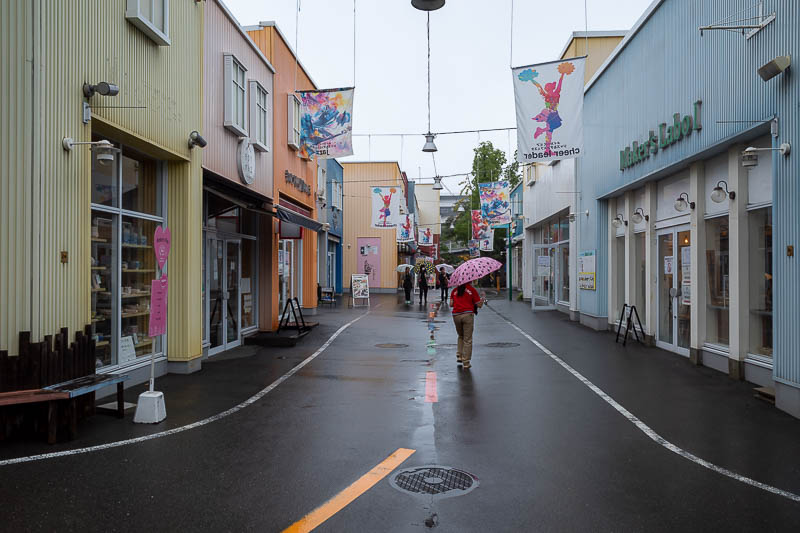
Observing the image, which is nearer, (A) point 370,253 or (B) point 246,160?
(B) point 246,160

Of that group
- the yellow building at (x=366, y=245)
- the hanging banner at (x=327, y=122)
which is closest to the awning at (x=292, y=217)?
the hanging banner at (x=327, y=122)

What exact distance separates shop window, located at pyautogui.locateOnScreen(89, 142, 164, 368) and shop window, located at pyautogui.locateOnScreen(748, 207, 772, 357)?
30.8 ft

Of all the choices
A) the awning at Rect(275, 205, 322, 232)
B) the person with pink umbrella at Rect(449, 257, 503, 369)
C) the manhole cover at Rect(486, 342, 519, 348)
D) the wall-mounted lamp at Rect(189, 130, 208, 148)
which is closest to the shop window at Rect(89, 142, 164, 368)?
the wall-mounted lamp at Rect(189, 130, 208, 148)

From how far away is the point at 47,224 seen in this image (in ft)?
21.6

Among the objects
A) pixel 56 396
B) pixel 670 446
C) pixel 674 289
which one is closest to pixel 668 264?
pixel 674 289

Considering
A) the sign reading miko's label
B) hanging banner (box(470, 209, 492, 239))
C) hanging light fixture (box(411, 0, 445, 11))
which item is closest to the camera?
the sign reading miko's label

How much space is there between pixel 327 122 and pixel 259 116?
5.40ft

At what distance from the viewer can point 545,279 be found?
28047 mm

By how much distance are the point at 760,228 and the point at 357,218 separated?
109ft

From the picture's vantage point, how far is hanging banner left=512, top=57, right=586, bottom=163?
489 inches

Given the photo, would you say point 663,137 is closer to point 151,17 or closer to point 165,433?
point 151,17

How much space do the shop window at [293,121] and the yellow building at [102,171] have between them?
5.99 m

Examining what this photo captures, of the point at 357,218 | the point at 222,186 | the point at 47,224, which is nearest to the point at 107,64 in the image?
the point at 47,224

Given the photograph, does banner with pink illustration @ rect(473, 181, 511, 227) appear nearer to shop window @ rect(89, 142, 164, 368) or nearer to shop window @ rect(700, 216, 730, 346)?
shop window @ rect(700, 216, 730, 346)
